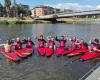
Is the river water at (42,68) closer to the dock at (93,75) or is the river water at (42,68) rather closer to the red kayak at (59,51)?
the red kayak at (59,51)

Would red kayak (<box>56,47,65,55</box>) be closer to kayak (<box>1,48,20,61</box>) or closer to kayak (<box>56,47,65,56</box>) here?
kayak (<box>56,47,65,56</box>)

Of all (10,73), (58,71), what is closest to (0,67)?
(10,73)

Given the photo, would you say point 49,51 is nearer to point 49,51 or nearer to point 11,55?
point 49,51

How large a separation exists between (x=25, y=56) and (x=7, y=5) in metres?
103

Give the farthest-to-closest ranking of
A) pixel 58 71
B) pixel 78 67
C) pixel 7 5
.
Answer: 1. pixel 7 5
2. pixel 78 67
3. pixel 58 71

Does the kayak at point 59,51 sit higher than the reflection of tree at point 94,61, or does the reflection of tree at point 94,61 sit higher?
the kayak at point 59,51

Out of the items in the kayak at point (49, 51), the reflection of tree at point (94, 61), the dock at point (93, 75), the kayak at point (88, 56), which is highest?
the dock at point (93, 75)

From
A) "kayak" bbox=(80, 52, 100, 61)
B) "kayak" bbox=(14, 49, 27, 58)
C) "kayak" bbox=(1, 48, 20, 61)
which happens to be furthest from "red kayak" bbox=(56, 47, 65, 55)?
"kayak" bbox=(1, 48, 20, 61)

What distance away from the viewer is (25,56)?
58.2 feet

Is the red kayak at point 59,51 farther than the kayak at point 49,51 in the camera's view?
Yes

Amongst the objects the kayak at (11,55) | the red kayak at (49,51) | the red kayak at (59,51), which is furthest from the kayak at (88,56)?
the kayak at (11,55)

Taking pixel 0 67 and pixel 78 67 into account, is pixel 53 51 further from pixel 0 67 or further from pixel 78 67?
pixel 0 67

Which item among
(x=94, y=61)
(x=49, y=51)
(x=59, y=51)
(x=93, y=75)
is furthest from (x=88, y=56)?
(x=93, y=75)

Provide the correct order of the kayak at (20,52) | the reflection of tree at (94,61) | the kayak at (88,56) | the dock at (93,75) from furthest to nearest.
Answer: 1. the kayak at (20,52)
2. the kayak at (88,56)
3. the reflection of tree at (94,61)
4. the dock at (93,75)
